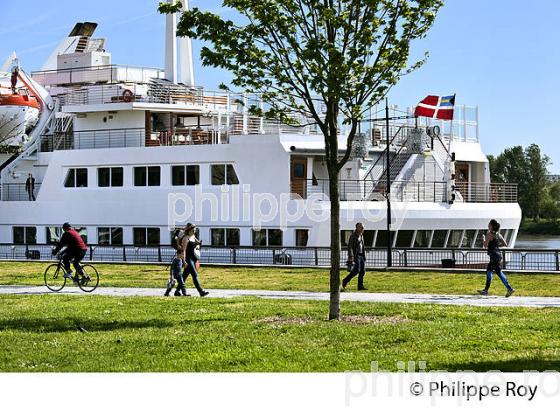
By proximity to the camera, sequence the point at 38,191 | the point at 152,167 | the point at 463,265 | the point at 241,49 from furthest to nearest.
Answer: the point at 38,191 → the point at 152,167 → the point at 463,265 → the point at 241,49

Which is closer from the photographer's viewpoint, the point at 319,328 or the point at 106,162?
the point at 319,328

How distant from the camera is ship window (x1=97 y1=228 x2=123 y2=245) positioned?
138 ft

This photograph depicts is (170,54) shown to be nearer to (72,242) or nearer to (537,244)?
(72,242)

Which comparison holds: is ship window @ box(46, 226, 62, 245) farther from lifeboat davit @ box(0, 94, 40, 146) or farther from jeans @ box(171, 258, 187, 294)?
jeans @ box(171, 258, 187, 294)

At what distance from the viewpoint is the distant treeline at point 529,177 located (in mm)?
124562

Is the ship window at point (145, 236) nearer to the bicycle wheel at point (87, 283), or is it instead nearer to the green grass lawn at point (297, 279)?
the green grass lawn at point (297, 279)

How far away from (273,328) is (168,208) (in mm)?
26319

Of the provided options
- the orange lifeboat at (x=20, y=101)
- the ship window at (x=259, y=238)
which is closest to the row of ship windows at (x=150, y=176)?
the ship window at (x=259, y=238)

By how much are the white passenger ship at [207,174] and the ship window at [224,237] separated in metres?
0.05

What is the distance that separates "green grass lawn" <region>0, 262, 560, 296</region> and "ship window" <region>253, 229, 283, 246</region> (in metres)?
3.74

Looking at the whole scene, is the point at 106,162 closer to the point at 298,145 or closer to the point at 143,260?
the point at 143,260

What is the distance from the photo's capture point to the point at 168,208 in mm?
40875

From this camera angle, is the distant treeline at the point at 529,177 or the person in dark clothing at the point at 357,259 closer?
the person in dark clothing at the point at 357,259
